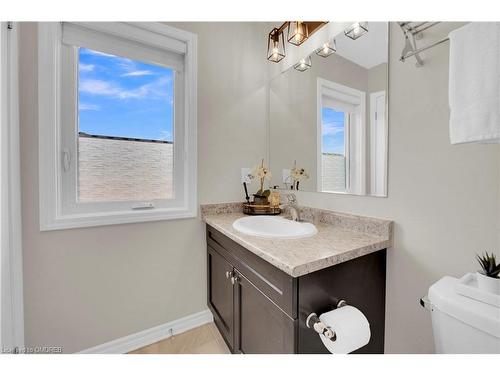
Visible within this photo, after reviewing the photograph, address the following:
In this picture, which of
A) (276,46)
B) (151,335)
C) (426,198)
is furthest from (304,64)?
(151,335)

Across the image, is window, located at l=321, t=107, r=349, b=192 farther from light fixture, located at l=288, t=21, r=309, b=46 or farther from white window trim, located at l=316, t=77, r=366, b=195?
light fixture, located at l=288, t=21, r=309, b=46

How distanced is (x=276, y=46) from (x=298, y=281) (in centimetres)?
160

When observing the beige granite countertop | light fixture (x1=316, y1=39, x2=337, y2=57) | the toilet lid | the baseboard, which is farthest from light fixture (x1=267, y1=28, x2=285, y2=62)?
the baseboard

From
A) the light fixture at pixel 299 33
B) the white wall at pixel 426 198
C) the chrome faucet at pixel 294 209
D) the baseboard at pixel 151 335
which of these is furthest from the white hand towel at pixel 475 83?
the baseboard at pixel 151 335

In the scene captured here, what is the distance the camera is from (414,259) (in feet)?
3.00

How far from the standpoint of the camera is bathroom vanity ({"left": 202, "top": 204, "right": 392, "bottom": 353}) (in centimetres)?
73

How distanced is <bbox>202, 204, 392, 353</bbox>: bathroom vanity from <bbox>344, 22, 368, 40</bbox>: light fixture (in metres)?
0.94

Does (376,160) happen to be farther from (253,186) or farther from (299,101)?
(253,186)

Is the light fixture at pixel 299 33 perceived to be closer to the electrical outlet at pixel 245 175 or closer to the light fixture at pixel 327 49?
the light fixture at pixel 327 49

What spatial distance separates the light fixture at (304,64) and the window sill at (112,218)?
123 cm

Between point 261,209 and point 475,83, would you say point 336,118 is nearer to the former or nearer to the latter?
point 475,83

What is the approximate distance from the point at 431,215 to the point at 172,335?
167cm
